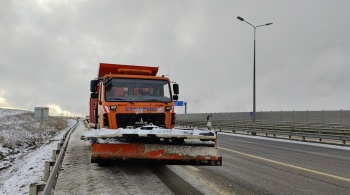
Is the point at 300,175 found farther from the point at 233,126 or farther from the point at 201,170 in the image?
the point at 233,126

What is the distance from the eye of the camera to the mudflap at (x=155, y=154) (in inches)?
289

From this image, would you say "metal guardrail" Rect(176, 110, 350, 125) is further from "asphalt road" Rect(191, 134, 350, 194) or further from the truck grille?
the truck grille

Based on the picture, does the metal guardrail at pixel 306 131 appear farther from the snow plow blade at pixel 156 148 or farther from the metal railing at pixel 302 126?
the snow plow blade at pixel 156 148

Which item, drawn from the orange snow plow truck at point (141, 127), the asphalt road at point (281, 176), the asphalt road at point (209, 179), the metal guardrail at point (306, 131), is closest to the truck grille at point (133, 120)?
the orange snow plow truck at point (141, 127)

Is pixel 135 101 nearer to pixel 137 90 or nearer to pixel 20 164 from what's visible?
pixel 137 90

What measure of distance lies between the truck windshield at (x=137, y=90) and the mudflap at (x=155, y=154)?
2107 mm

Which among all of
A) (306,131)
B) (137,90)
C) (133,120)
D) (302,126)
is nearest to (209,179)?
(133,120)

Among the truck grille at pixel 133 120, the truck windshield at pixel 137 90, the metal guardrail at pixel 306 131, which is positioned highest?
the truck windshield at pixel 137 90

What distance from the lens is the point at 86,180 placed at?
24.0 feet

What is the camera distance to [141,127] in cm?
794

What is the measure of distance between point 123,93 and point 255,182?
14.7ft

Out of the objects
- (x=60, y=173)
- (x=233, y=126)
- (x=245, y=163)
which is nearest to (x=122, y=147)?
(x=60, y=173)

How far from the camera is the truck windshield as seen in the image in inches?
368

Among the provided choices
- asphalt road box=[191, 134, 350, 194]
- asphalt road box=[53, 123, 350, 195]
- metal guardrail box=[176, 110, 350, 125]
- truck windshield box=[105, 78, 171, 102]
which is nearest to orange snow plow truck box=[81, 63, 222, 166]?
truck windshield box=[105, 78, 171, 102]
